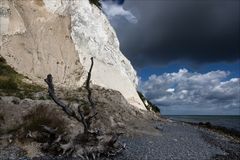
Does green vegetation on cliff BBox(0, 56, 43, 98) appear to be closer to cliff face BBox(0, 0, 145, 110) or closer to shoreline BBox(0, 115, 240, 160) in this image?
cliff face BBox(0, 0, 145, 110)

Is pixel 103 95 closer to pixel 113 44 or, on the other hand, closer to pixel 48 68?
pixel 48 68

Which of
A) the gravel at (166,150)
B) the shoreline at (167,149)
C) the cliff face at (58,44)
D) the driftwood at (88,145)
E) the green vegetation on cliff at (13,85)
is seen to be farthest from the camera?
the cliff face at (58,44)

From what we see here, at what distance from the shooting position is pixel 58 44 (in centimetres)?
4806

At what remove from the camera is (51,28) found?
4838 centimetres

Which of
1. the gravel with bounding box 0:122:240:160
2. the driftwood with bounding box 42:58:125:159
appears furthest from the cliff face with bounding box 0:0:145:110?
the driftwood with bounding box 42:58:125:159

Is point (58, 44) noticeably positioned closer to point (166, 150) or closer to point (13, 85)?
point (13, 85)

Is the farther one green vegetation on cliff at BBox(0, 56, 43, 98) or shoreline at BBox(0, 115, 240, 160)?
green vegetation on cliff at BBox(0, 56, 43, 98)

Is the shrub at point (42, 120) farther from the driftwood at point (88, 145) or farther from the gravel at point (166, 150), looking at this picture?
the driftwood at point (88, 145)

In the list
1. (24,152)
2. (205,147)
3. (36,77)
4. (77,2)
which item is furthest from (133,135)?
(77,2)

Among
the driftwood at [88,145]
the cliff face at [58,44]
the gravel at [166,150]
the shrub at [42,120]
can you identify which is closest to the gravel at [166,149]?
the gravel at [166,150]

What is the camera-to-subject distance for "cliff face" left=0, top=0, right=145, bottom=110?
45.4m

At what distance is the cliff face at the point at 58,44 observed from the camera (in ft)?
149

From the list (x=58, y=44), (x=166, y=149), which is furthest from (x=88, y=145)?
(x=58, y=44)

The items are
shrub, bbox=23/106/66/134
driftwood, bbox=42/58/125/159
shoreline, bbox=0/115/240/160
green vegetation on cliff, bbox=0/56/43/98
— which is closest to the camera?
driftwood, bbox=42/58/125/159
